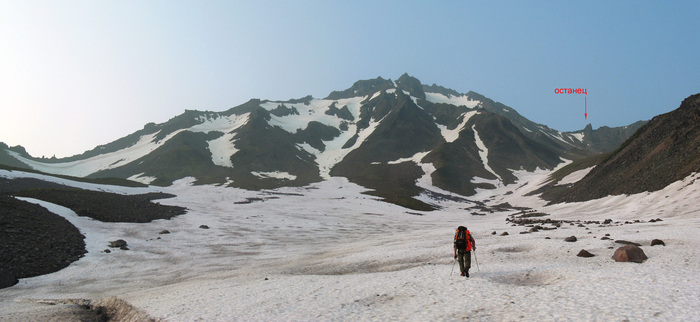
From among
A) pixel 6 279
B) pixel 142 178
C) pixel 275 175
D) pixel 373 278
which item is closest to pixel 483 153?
pixel 275 175

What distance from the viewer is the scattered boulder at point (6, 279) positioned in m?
19.7

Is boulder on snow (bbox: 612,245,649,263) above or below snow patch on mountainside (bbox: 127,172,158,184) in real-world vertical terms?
below

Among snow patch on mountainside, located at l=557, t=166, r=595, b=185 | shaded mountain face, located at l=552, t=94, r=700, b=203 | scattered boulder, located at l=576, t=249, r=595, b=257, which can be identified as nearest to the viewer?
scattered boulder, located at l=576, t=249, r=595, b=257

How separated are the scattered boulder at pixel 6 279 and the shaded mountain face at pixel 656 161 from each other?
213ft

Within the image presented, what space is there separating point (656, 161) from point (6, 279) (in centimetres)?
7492

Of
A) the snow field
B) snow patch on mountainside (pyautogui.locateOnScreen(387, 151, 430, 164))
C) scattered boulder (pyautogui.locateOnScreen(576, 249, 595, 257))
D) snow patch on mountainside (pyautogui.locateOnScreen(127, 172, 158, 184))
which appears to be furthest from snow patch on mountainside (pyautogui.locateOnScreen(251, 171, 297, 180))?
scattered boulder (pyautogui.locateOnScreen(576, 249, 595, 257))

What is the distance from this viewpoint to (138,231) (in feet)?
121

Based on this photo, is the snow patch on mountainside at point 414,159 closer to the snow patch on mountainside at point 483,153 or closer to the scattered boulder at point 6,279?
the snow patch on mountainside at point 483,153

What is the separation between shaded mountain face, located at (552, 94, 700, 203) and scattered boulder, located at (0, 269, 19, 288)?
64.9 metres

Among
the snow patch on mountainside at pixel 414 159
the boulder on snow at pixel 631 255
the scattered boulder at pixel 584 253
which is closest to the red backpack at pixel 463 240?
the scattered boulder at pixel 584 253

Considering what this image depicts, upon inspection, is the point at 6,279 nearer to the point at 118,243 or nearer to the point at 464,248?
the point at 118,243

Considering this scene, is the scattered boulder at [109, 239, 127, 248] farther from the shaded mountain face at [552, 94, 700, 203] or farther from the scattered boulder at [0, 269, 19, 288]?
the shaded mountain face at [552, 94, 700, 203]

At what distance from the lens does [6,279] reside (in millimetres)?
19984

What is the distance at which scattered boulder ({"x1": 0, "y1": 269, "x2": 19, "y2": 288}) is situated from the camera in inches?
774
